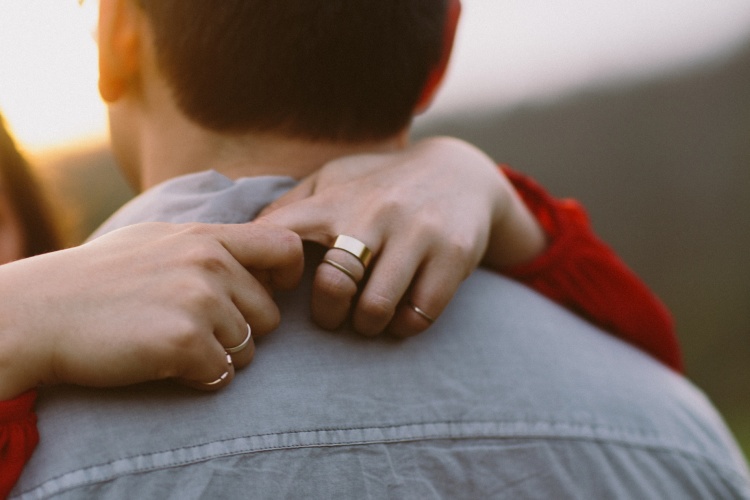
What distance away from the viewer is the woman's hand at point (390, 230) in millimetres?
740

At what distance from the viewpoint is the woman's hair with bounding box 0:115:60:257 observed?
83.2 inches

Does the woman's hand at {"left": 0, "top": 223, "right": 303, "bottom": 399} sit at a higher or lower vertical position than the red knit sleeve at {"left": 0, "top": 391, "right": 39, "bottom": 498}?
higher

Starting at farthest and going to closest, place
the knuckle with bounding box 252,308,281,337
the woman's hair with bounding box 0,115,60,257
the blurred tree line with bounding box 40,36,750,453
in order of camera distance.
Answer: the blurred tree line with bounding box 40,36,750,453 < the woman's hair with bounding box 0,115,60,257 < the knuckle with bounding box 252,308,281,337

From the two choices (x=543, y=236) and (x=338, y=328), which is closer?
(x=338, y=328)

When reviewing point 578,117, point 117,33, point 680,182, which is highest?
point 117,33

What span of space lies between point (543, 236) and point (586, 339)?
0.21 metres

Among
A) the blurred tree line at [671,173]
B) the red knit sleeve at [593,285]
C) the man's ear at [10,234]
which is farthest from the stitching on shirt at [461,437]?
the blurred tree line at [671,173]

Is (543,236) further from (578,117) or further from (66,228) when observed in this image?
(578,117)

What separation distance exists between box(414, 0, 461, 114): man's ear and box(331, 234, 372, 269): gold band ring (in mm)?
354

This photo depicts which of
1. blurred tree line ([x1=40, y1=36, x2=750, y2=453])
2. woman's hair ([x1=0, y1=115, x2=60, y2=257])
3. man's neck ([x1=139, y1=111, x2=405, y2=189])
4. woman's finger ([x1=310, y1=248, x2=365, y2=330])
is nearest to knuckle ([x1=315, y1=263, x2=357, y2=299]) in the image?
woman's finger ([x1=310, y1=248, x2=365, y2=330])

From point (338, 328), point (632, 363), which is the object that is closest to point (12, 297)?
point (338, 328)

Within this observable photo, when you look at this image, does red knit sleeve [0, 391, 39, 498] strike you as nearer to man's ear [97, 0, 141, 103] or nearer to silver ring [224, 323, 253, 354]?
silver ring [224, 323, 253, 354]

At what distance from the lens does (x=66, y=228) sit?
7.98 feet

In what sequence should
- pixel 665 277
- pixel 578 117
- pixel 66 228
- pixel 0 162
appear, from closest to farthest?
pixel 0 162, pixel 66 228, pixel 665 277, pixel 578 117
